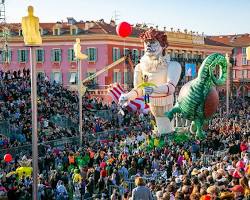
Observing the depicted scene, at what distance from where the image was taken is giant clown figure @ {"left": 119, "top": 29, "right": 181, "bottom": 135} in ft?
86.3

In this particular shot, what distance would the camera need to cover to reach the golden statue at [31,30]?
12508mm

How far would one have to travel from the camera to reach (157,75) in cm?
2661

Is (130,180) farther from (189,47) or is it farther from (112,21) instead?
(189,47)

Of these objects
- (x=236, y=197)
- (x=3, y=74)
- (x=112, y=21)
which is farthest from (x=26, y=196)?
(x=112, y=21)

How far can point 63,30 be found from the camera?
55875 mm

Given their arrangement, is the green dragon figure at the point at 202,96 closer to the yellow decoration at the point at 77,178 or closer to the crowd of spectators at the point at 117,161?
the crowd of spectators at the point at 117,161

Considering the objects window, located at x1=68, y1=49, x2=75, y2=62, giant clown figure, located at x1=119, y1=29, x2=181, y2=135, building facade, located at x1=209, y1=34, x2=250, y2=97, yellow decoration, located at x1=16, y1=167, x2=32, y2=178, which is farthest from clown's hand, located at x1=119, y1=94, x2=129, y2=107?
building facade, located at x1=209, y1=34, x2=250, y2=97

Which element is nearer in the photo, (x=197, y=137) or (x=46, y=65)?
(x=197, y=137)

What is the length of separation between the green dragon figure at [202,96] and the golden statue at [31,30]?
1478cm

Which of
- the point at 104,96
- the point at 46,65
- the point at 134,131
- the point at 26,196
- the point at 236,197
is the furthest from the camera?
the point at 46,65

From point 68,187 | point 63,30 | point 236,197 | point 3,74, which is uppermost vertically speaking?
point 63,30

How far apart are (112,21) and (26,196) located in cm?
4708

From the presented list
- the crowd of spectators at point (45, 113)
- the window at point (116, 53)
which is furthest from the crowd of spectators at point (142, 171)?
the window at point (116, 53)

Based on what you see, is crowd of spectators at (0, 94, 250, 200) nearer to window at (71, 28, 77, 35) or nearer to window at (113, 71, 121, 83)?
window at (113, 71, 121, 83)
